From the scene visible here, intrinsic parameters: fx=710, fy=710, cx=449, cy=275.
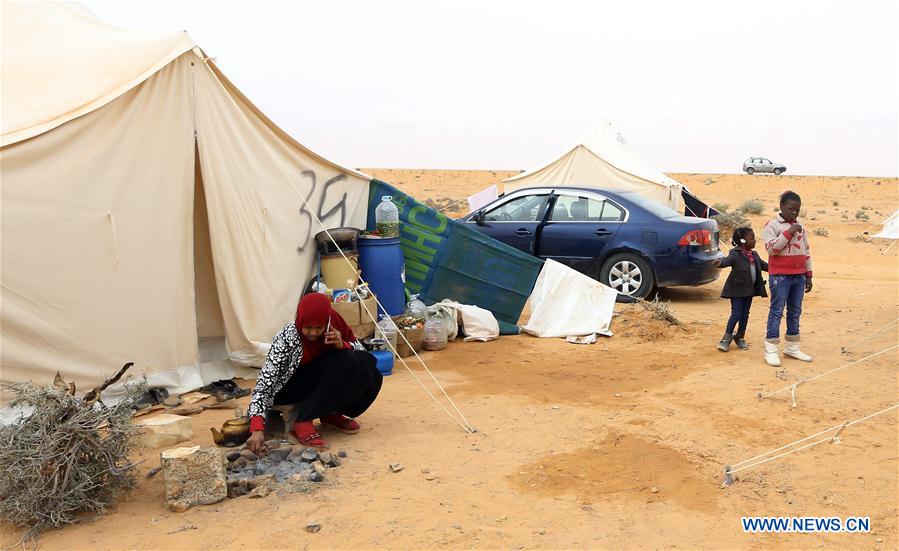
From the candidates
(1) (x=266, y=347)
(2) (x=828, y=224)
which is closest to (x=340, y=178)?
(1) (x=266, y=347)

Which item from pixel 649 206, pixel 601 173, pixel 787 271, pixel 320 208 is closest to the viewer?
pixel 787 271

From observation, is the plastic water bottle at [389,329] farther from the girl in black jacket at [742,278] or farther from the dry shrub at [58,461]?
the dry shrub at [58,461]

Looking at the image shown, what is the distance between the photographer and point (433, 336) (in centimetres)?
743

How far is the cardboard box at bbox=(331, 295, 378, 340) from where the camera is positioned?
6684 millimetres

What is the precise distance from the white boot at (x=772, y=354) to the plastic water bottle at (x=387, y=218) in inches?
152

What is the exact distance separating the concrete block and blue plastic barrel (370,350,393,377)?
1.99m

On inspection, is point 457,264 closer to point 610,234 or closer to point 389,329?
point 389,329

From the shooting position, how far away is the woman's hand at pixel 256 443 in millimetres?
4246

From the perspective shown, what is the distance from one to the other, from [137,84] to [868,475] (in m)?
5.65

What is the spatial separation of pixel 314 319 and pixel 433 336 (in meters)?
3.04

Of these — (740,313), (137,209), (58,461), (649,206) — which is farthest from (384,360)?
(649,206)

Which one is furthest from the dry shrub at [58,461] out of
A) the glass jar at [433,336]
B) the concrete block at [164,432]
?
the glass jar at [433,336]

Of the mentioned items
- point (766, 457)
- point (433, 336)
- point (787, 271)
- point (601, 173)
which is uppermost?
point (601, 173)

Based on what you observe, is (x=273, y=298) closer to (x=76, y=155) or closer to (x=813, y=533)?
(x=76, y=155)
